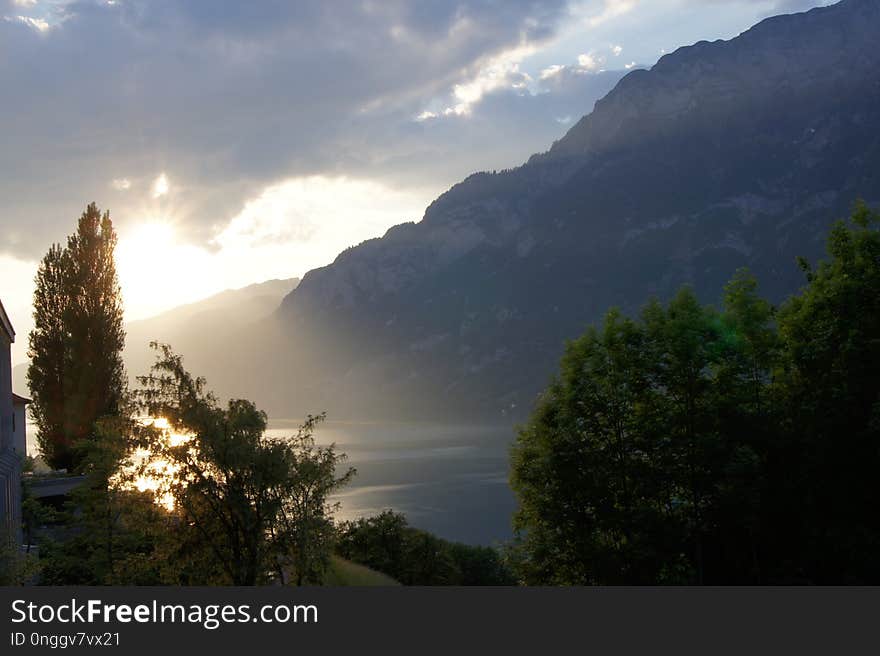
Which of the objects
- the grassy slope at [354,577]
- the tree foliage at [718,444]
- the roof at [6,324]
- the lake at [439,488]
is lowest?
the lake at [439,488]

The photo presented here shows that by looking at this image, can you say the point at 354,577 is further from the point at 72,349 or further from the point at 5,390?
the point at 72,349

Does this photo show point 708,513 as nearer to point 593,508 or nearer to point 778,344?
point 593,508

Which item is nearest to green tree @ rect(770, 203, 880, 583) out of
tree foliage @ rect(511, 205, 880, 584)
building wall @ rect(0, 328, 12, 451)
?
tree foliage @ rect(511, 205, 880, 584)

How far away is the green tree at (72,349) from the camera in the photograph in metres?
37.0

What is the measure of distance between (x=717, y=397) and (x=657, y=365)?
2.42 meters

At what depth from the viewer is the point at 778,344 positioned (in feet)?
92.0

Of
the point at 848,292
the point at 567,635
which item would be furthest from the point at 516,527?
the point at 567,635

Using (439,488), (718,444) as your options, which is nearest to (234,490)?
(718,444)

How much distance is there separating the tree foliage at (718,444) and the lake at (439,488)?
3254 centimetres

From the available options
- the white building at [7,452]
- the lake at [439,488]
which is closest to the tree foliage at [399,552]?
the white building at [7,452]

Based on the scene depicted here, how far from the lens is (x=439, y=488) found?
4446 inches

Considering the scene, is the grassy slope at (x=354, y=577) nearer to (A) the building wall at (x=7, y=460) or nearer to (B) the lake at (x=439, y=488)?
(A) the building wall at (x=7, y=460)

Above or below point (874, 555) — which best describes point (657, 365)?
above

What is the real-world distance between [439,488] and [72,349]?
266 feet
